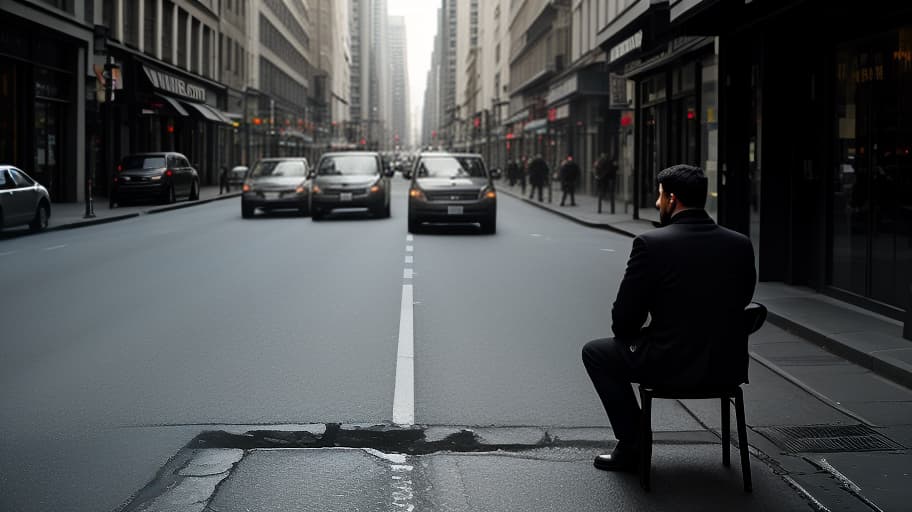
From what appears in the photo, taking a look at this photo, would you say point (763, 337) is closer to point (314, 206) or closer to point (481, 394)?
point (481, 394)

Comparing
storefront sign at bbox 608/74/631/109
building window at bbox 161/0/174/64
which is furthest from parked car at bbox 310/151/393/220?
building window at bbox 161/0/174/64

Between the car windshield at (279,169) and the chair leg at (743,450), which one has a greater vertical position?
the car windshield at (279,169)

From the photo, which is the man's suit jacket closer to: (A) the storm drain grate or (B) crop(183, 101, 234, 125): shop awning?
(A) the storm drain grate

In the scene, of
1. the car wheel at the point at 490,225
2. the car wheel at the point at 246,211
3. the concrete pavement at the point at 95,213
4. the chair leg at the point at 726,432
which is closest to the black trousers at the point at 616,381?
the chair leg at the point at 726,432

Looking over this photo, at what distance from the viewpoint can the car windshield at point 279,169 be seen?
3145 cm

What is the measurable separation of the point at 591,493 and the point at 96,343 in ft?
18.6

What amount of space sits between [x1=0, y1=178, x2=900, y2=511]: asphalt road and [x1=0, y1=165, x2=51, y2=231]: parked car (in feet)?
12.8

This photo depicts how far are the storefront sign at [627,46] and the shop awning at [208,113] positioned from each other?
2710cm

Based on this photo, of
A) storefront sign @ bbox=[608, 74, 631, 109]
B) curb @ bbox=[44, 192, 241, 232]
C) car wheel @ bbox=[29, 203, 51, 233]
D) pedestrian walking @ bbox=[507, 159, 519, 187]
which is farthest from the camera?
pedestrian walking @ bbox=[507, 159, 519, 187]

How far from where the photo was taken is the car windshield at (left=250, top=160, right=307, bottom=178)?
31.5 metres

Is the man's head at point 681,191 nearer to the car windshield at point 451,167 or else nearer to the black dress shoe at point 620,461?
the black dress shoe at point 620,461

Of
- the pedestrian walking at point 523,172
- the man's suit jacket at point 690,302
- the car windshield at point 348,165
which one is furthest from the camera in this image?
the pedestrian walking at point 523,172

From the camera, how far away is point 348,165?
2942 centimetres

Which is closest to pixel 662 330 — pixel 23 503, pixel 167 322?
pixel 23 503
